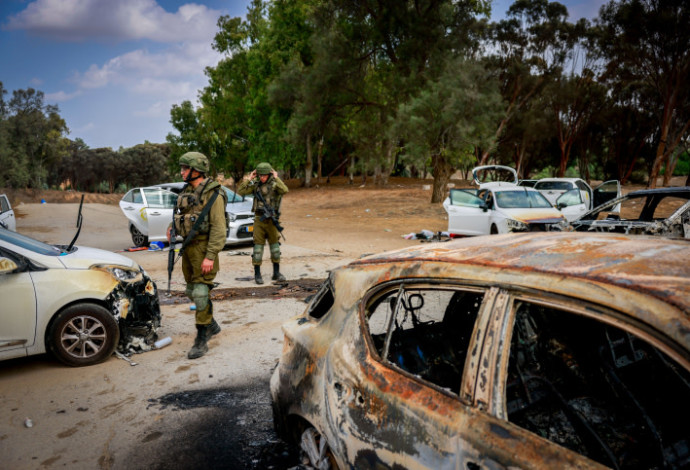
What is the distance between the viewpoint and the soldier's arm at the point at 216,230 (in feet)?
14.9

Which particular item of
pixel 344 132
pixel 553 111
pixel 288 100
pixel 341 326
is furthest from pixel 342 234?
pixel 553 111

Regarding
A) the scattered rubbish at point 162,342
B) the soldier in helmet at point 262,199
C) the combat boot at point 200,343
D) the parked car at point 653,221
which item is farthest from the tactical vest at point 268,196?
the parked car at point 653,221

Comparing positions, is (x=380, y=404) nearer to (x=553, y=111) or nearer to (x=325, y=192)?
(x=325, y=192)

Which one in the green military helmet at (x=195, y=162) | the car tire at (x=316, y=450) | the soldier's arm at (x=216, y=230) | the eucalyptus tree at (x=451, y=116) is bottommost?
the car tire at (x=316, y=450)

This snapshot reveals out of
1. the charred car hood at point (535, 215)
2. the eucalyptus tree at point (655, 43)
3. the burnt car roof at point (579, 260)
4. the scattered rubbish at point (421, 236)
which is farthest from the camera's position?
the eucalyptus tree at point (655, 43)

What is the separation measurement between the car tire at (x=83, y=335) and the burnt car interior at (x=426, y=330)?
3.34 meters

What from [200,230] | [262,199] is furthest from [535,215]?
[200,230]

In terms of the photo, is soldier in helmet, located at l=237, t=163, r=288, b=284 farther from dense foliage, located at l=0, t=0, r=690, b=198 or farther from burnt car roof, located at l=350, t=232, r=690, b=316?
dense foliage, located at l=0, t=0, r=690, b=198

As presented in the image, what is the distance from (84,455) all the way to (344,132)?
103 ft

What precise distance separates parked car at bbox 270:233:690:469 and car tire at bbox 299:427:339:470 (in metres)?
0.01

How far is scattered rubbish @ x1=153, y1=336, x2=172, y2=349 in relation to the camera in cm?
489

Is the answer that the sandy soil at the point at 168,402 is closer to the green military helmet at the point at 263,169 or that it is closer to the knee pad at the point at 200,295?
the knee pad at the point at 200,295

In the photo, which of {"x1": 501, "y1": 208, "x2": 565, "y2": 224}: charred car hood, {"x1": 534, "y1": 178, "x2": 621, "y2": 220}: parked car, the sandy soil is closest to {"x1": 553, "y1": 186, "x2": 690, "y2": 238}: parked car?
{"x1": 501, "y1": 208, "x2": 565, "y2": 224}: charred car hood

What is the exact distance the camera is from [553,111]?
35875 mm
